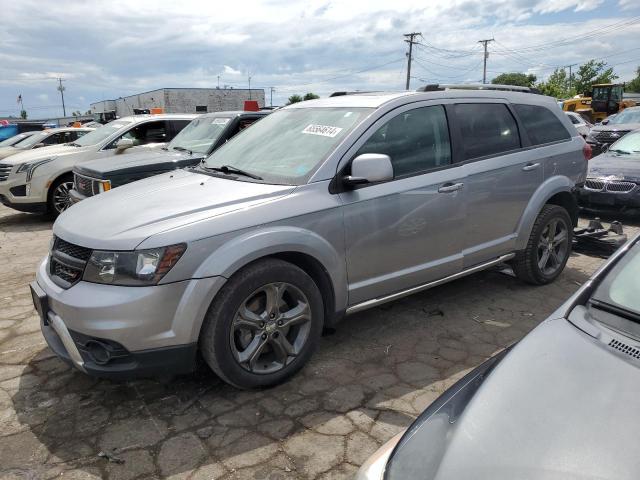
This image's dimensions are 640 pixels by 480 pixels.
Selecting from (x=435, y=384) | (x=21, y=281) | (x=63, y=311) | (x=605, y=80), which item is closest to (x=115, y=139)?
(x=21, y=281)

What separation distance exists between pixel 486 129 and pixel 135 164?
174 inches

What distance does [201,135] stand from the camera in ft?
24.3

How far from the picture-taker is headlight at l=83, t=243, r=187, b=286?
2.67m

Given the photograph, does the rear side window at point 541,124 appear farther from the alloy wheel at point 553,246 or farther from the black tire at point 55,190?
the black tire at point 55,190

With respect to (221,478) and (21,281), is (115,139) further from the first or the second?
(221,478)

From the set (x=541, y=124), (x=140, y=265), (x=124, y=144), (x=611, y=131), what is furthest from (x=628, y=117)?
(x=140, y=265)

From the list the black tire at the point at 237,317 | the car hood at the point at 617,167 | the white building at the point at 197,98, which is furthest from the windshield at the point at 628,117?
the white building at the point at 197,98

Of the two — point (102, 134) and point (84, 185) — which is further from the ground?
point (102, 134)

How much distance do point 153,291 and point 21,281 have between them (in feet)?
11.9

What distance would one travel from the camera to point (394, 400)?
3.05 metres

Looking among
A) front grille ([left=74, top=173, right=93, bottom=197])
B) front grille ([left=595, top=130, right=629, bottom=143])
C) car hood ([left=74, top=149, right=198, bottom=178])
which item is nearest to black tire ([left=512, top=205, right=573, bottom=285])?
car hood ([left=74, top=149, right=198, bottom=178])

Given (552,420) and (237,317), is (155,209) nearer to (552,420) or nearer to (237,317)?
(237,317)

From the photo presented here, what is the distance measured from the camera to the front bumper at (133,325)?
2639mm

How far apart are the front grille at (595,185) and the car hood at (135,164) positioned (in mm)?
5782
